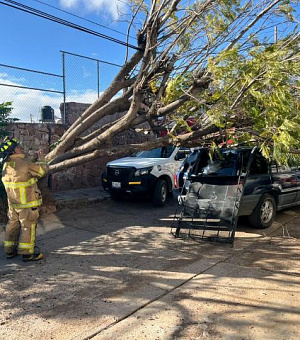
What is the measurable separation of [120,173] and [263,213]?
13.8 feet

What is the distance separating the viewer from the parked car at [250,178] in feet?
21.7

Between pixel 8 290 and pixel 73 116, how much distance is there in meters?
8.66

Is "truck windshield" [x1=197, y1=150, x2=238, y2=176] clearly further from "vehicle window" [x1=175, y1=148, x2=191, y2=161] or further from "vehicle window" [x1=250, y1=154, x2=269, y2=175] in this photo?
"vehicle window" [x1=175, y1=148, x2=191, y2=161]

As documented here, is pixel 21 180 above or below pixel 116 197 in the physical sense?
above

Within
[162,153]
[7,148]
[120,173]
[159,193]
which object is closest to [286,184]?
[159,193]

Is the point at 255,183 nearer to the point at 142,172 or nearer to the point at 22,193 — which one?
the point at 142,172

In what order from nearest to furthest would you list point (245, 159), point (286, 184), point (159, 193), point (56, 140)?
1. point (245, 159)
2. point (286, 184)
3. point (159, 193)
4. point (56, 140)

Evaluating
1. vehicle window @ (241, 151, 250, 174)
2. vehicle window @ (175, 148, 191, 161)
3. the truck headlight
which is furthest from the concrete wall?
vehicle window @ (241, 151, 250, 174)

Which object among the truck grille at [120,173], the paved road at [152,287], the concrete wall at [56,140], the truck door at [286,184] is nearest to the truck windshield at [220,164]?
the truck door at [286,184]

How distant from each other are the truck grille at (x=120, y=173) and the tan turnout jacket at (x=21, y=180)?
430 centimetres

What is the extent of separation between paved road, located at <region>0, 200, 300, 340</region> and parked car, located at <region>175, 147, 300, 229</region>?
493mm

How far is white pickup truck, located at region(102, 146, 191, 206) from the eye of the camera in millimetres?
9305

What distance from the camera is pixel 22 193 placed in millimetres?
5062

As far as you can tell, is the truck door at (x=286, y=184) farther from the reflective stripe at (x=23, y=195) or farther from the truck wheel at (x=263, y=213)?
the reflective stripe at (x=23, y=195)
